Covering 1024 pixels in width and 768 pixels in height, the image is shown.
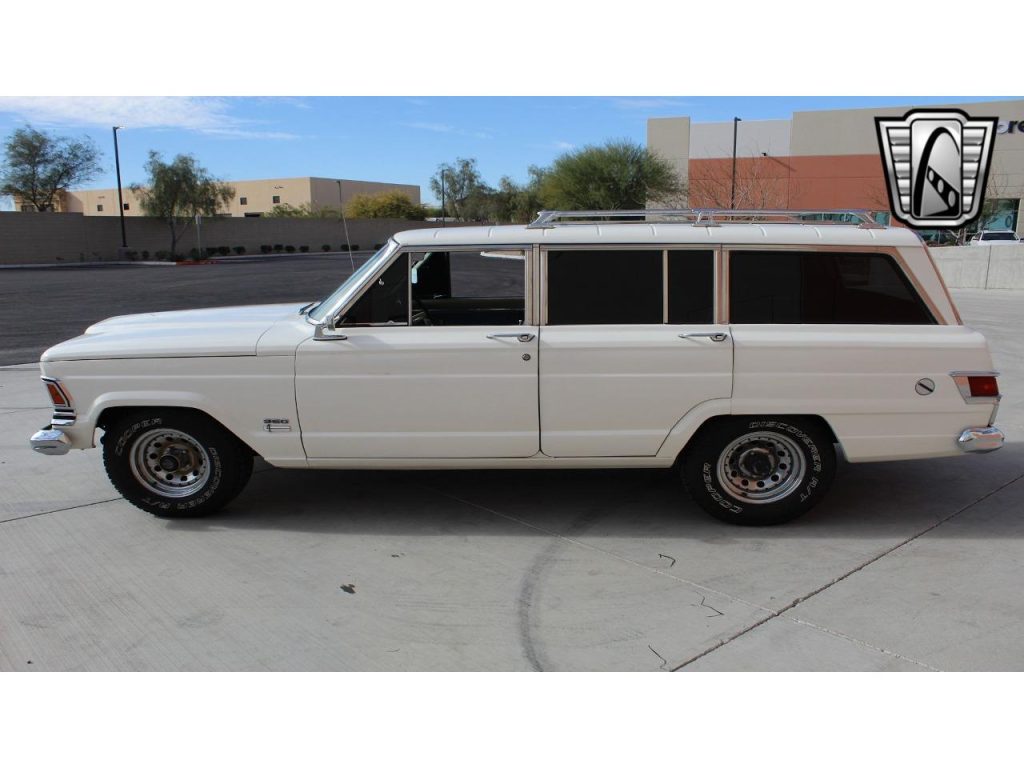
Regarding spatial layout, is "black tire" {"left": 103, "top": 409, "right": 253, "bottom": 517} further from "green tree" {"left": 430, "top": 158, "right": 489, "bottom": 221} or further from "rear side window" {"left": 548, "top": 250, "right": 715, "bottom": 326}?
"green tree" {"left": 430, "top": 158, "right": 489, "bottom": 221}

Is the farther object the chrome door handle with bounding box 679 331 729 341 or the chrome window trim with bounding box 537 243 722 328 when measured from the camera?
the chrome window trim with bounding box 537 243 722 328

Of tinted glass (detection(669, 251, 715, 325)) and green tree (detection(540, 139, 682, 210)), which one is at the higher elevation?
green tree (detection(540, 139, 682, 210))

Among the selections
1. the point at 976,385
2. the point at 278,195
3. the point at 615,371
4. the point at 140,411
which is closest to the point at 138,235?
the point at 278,195

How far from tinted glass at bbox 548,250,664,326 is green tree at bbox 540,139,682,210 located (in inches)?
1718

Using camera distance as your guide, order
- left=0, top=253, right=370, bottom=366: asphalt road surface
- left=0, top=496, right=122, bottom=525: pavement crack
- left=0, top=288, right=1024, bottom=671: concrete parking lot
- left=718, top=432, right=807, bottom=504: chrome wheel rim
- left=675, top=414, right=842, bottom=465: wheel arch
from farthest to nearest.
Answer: left=0, top=253, right=370, bottom=366: asphalt road surface < left=0, top=496, right=122, bottom=525: pavement crack < left=718, top=432, right=807, bottom=504: chrome wheel rim < left=675, top=414, right=842, bottom=465: wheel arch < left=0, top=288, right=1024, bottom=671: concrete parking lot

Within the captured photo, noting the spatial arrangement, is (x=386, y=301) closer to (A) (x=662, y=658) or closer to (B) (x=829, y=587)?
(A) (x=662, y=658)

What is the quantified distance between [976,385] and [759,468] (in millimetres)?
1301

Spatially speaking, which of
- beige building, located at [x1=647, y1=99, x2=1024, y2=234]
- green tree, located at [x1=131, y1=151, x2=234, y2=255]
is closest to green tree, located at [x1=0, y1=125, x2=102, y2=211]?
→ green tree, located at [x1=131, y1=151, x2=234, y2=255]

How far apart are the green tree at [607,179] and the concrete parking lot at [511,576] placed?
43.4m

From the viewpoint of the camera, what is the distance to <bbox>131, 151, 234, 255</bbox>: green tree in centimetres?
5278

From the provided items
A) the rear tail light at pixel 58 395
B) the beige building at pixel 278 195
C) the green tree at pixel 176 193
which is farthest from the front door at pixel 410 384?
the beige building at pixel 278 195

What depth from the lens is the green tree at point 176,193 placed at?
5278cm

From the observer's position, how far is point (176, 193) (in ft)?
175

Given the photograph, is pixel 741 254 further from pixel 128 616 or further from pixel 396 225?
pixel 396 225
